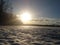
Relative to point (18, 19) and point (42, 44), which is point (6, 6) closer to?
point (18, 19)

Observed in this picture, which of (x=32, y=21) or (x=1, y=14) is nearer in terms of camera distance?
(x=32, y=21)

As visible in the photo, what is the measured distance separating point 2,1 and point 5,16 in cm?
189

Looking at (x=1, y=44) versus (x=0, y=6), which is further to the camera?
(x=0, y=6)

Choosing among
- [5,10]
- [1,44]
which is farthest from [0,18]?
[1,44]

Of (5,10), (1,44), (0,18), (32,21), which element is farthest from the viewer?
(5,10)

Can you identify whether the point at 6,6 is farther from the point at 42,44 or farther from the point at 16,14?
the point at 42,44

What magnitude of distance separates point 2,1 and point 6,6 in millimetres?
586

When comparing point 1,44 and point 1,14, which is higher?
point 1,14

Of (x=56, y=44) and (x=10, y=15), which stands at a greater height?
(x=10, y=15)

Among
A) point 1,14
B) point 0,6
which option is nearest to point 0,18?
point 1,14

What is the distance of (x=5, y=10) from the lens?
16.0 meters

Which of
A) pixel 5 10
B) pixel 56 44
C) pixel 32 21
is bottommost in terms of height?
pixel 56 44

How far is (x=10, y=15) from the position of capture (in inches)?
597

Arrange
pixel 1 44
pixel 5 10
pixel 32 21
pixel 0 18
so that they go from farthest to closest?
pixel 5 10
pixel 0 18
pixel 32 21
pixel 1 44
